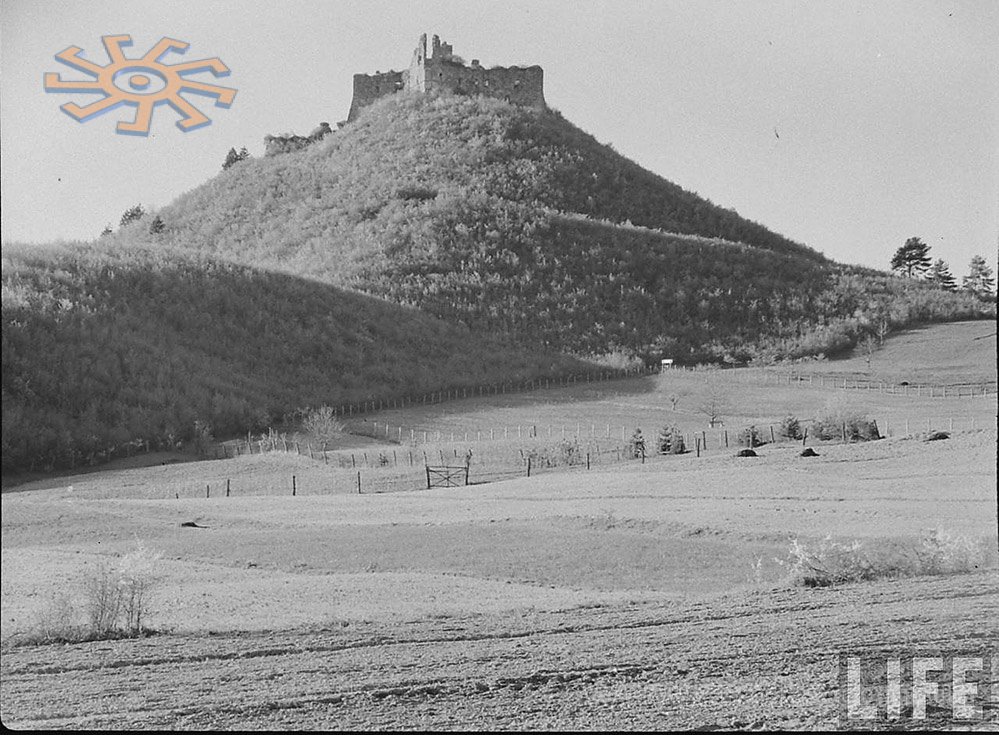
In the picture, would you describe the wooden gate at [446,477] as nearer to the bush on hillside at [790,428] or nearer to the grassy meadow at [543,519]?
the grassy meadow at [543,519]

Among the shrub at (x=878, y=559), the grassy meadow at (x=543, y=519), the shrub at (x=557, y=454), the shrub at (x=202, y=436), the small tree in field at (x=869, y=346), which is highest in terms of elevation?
the small tree in field at (x=869, y=346)

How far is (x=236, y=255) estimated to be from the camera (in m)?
6.79

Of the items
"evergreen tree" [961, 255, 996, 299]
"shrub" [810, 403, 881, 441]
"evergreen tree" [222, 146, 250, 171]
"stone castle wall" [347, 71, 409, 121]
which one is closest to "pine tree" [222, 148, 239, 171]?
"evergreen tree" [222, 146, 250, 171]

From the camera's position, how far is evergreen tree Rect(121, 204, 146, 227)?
5.80 metres

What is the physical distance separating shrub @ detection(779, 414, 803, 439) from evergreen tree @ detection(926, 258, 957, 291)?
1.61 meters

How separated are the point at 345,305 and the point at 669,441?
2295 millimetres

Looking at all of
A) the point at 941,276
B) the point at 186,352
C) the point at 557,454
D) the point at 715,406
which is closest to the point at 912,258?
the point at 941,276

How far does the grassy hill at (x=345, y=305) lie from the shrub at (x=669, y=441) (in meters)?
0.72

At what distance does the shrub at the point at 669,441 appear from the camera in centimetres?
623

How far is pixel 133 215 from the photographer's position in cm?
591

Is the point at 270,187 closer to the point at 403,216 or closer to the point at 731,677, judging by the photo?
the point at 403,216

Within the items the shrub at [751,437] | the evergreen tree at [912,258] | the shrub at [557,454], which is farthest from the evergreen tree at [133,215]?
the evergreen tree at [912,258]

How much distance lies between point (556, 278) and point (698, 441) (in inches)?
93.6

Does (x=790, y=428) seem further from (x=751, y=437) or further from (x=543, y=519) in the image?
(x=543, y=519)
